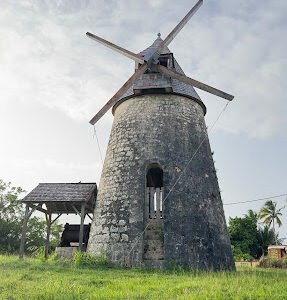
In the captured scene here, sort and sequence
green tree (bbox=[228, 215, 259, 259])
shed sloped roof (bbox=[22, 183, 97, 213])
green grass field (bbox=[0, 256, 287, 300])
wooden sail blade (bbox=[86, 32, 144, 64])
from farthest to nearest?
green tree (bbox=[228, 215, 259, 259]), wooden sail blade (bbox=[86, 32, 144, 64]), shed sloped roof (bbox=[22, 183, 97, 213]), green grass field (bbox=[0, 256, 287, 300])

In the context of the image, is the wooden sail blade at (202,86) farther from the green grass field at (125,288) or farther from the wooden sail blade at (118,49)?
the green grass field at (125,288)

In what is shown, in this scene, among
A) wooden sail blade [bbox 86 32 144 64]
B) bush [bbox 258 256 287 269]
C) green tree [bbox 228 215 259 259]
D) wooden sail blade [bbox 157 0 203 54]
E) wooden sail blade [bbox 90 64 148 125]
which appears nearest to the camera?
wooden sail blade [bbox 90 64 148 125]

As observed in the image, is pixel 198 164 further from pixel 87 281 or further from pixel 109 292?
pixel 109 292

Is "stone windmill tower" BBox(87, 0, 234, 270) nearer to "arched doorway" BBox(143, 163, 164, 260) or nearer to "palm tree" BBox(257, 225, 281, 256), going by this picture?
"arched doorway" BBox(143, 163, 164, 260)

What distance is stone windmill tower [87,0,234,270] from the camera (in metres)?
10.2

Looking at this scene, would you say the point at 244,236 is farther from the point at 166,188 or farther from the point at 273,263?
the point at 166,188

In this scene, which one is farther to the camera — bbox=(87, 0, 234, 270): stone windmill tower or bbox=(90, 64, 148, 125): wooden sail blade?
bbox=(90, 64, 148, 125): wooden sail blade

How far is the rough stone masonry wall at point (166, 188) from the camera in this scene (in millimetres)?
10188

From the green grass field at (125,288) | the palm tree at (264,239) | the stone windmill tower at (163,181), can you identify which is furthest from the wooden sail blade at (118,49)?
the palm tree at (264,239)

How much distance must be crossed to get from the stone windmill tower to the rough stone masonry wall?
0.09 feet

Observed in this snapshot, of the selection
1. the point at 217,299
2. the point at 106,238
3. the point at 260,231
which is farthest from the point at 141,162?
the point at 260,231

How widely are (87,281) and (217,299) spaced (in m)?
3.12

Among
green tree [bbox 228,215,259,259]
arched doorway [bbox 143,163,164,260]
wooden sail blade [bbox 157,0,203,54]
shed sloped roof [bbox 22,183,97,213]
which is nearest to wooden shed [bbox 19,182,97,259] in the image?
shed sloped roof [bbox 22,183,97,213]

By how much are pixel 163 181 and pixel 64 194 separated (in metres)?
3.86
